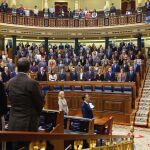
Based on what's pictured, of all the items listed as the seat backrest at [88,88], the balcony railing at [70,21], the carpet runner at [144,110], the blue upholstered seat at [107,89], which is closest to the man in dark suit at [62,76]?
the seat backrest at [88,88]

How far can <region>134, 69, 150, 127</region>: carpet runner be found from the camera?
10391 millimetres

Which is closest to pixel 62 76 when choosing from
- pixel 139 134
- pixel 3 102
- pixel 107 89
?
pixel 107 89

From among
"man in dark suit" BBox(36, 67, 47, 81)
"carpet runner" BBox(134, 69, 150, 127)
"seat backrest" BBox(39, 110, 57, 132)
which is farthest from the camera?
"man in dark suit" BBox(36, 67, 47, 81)

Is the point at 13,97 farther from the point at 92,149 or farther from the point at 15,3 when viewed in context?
the point at 15,3

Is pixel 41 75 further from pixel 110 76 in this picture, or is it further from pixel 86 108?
pixel 86 108

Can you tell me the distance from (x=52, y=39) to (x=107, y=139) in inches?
783

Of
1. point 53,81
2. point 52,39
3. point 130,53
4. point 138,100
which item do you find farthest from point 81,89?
point 52,39

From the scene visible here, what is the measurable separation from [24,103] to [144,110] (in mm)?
9000

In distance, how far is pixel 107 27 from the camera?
64.0ft

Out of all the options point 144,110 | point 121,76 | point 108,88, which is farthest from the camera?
point 121,76

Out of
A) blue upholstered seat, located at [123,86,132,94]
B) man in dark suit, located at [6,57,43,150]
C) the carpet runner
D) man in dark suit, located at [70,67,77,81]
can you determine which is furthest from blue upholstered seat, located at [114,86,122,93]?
man in dark suit, located at [6,57,43,150]

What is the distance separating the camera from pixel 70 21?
2047 cm

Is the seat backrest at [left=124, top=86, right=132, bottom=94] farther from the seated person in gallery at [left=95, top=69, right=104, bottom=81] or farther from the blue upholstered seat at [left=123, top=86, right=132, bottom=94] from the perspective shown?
the seated person in gallery at [left=95, top=69, right=104, bottom=81]

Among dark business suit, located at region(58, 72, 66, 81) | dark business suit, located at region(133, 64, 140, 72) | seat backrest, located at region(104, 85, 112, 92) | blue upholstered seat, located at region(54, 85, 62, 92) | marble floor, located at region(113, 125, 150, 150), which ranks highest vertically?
dark business suit, located at region(133, 64, 140, 72)
